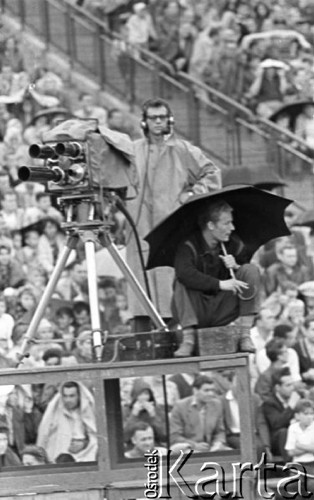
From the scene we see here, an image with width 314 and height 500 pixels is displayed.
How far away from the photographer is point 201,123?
69.4 feet

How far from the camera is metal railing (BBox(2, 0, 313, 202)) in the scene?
67.4 ft

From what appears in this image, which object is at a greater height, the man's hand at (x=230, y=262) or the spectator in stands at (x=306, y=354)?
the man's hand at (x=230, y=262)

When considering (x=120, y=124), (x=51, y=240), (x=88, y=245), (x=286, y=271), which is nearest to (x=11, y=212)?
(x=51, y=240)

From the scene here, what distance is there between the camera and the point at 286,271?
56.7 ft

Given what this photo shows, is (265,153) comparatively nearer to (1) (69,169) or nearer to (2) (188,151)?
(2) (188,151)

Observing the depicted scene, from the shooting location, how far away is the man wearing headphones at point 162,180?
42.2 feet

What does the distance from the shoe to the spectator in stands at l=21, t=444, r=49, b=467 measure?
93.7 inches

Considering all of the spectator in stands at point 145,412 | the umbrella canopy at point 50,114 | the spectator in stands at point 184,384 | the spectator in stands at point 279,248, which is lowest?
the spectator in stands at point 145,412

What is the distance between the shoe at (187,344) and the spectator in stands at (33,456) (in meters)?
2.38

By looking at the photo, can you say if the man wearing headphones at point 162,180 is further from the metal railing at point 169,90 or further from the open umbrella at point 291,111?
the open umbrella at point 291,111

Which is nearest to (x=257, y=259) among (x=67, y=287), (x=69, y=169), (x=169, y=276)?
(x=67, y=287)

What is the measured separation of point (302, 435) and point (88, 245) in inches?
120

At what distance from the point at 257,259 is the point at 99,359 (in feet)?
19.9

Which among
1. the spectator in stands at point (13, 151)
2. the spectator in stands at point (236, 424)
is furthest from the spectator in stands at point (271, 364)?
the spectator in stands at point (13, 151)
